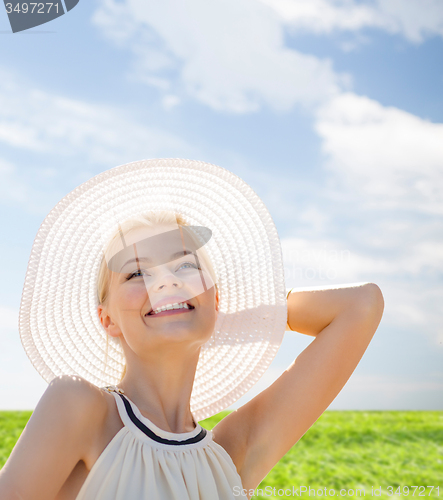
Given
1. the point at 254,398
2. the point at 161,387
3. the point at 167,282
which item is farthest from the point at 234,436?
the point at 167,282

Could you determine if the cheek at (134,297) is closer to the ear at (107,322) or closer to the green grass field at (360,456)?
the ear at (107,322)

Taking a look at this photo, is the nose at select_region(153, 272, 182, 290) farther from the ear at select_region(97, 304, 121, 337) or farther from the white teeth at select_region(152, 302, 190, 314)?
the ear at select_region(97, 304, 121, 337)

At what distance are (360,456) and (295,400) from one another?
337 cm

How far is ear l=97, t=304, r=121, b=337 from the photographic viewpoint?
153 cm

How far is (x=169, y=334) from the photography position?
4.48ft

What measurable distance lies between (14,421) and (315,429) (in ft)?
9.35

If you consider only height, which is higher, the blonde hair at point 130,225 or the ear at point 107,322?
the blonde hair at point 130,225

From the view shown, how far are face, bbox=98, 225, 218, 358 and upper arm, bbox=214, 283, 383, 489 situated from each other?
1.25ft

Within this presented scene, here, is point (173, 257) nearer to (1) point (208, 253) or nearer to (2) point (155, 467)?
(1) point (208, 253)

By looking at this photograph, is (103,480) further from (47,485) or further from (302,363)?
(302,363)

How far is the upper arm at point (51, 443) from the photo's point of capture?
3.44 ft

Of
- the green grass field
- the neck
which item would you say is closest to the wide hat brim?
the neck

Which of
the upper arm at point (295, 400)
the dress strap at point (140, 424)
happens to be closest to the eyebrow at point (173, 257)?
the dress strap at point (140, 424)

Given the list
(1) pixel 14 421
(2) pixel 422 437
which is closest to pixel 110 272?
(1) pixel 14 421
